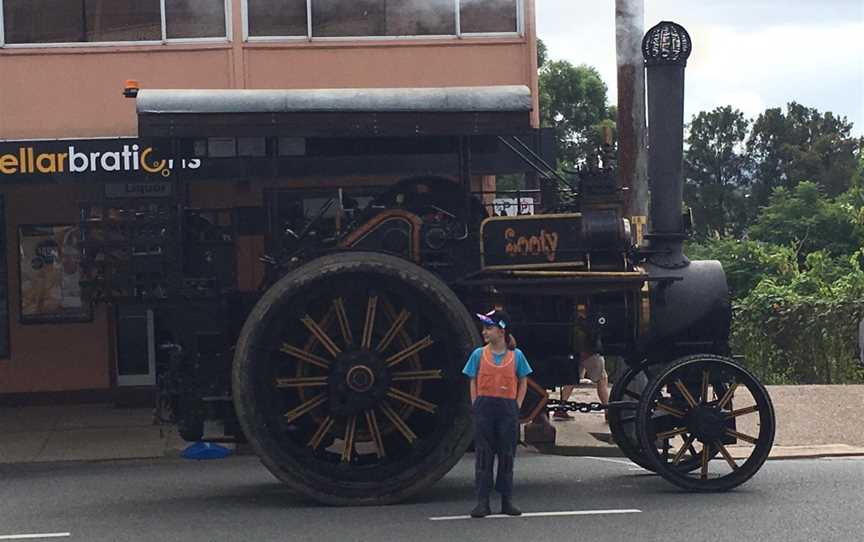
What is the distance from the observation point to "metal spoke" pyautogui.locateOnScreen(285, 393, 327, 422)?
10.1m

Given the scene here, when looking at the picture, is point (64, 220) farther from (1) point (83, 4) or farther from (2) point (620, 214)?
(2) point (620, 214)

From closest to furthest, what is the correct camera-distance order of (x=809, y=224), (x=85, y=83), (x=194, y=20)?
(x=85, y=83), (x=194, y=20), (x=809, y=224)

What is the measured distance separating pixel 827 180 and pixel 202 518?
163 ft

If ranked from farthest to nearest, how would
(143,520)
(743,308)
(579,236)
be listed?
(743,308) → (579,236) → (143,520)

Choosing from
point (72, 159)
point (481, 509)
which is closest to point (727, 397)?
point (481, 509)

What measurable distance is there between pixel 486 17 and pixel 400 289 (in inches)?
290

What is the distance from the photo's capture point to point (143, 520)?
9812mm

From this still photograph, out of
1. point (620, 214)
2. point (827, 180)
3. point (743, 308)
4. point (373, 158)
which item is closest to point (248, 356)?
point (373, 158)

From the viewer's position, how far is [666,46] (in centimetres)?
1080

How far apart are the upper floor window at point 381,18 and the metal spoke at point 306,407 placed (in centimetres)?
744

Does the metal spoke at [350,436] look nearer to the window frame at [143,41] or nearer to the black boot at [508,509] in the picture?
the black boot at [508,509]

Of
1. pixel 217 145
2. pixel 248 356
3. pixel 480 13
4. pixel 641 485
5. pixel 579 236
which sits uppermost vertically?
pixel 480 13

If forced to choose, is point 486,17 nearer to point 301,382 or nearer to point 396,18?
point 396,18

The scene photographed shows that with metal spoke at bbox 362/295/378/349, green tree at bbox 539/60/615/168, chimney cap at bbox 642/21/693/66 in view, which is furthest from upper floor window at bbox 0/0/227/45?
green tree at bbox 539/60/615/168
